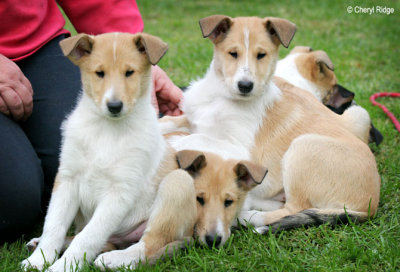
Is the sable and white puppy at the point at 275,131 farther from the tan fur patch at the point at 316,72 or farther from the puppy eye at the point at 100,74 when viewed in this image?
the puppy eye at the point at 100,74

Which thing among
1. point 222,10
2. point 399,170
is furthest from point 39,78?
point 222,10

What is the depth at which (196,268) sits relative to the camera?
3232 mm

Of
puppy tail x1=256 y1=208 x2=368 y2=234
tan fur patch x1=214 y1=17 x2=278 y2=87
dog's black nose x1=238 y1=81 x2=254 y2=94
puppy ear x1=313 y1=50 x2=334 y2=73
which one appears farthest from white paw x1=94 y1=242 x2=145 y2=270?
puppy ear x1=313 y1=50 x2=334 y2=73

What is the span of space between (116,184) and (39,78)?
1.75 metres

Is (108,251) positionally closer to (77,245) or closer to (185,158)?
(77,245)

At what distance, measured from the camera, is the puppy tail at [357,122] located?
5055mm

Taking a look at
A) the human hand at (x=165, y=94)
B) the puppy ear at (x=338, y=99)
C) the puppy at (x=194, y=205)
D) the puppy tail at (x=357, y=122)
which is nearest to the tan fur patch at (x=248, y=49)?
the human hand at (x=165, y=94)

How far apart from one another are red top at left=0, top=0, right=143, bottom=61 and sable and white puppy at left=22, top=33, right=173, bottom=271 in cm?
133

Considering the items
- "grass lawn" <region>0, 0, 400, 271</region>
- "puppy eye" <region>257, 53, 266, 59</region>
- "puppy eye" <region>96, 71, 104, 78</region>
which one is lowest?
"grass lawn" <region>0, 0, 400, 271</region>

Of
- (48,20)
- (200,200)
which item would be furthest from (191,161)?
(48,20)

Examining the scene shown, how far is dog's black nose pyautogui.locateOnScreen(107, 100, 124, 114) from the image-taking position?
3146 mm

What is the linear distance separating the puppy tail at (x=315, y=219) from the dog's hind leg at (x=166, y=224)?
0.65m

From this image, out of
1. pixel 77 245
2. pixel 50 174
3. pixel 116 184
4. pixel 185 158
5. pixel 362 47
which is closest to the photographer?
pixel 77 245

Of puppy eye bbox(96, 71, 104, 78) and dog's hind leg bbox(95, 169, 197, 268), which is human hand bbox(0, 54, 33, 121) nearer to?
puppy eye bbox(96, 71, 104, 78)
